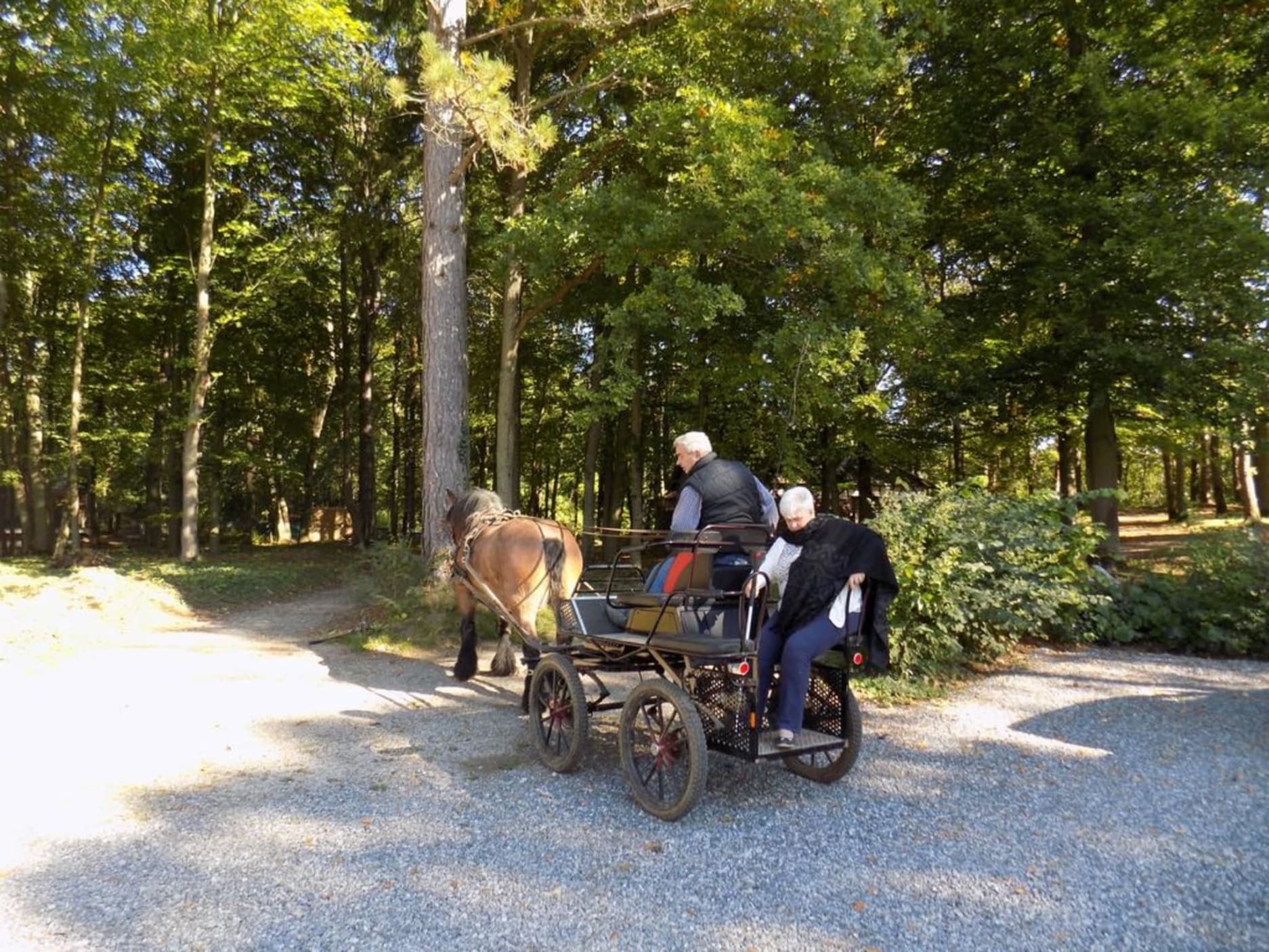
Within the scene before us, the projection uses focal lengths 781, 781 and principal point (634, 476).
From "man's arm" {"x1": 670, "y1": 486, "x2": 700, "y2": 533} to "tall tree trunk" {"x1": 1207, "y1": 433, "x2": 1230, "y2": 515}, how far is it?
71.3 feet

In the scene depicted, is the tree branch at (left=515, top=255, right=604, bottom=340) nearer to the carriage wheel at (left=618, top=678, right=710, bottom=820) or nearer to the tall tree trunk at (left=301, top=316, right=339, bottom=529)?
the carriage wheel at (left=618, top=678, right=710, bottom=820)

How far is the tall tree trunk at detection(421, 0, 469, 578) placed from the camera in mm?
10430

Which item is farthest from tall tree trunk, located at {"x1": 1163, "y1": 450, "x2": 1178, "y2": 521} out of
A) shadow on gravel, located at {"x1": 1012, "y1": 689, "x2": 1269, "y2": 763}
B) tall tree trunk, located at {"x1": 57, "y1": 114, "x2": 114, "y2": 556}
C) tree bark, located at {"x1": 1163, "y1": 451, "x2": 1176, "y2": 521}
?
tall tree trunk, located at {"x1": 57, "y1": 114, "x2": 114, "y2": 556}

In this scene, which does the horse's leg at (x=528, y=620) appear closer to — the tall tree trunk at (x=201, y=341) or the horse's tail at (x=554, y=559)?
the horse's tail at (x=554, y=559)

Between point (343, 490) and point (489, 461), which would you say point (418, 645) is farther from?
point (489, 461)

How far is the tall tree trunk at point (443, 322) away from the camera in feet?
34.2

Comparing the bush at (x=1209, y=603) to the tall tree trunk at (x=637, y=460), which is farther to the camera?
the tall tree trunk at (x=637, y=460)

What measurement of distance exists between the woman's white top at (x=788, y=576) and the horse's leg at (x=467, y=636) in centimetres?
362

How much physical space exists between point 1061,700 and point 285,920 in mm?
5754

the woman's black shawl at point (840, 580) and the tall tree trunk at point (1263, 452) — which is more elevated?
the tall tree trunk at point (1263, 452)

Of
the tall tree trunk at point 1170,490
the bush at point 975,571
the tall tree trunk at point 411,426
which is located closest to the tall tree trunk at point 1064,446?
the tall tree trunk at point 1170,490

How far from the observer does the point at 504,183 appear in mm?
14484

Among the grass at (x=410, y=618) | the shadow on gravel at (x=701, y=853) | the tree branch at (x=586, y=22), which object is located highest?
the tree branch at (x=586, y=22)

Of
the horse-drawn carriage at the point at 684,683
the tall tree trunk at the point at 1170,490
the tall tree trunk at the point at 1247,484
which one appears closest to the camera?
the horse-drawn carriage at the point at 684,683
